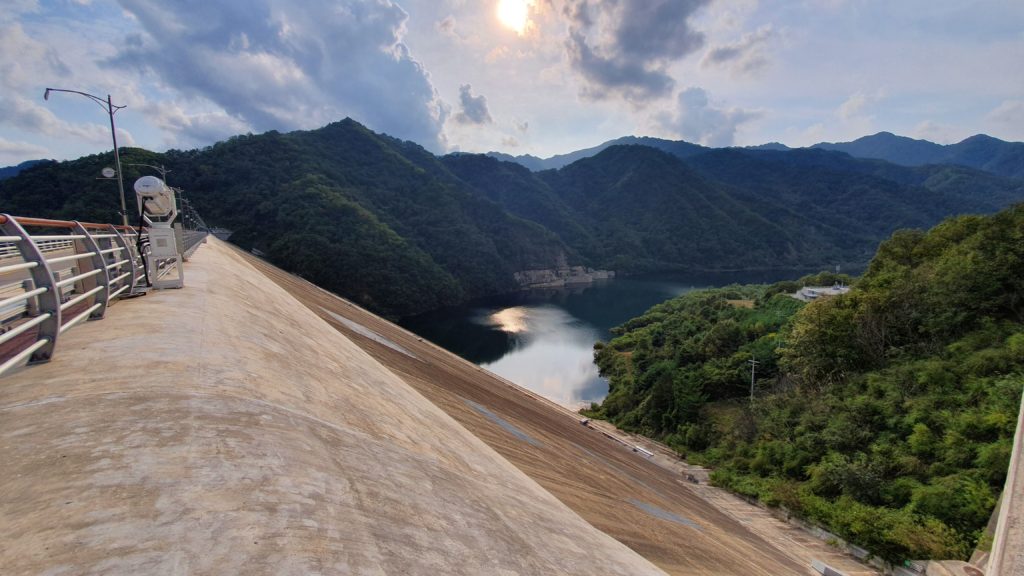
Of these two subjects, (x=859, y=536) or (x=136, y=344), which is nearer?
(x=136, y=344)

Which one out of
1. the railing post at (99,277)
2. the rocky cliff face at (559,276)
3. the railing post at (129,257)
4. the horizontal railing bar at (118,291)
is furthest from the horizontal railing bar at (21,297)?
the rocky cliff face at (559,276)

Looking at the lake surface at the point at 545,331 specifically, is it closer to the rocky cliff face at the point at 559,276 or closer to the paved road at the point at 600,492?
the rocky cliff face at the point at 559,276

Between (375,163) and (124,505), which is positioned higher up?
(375,163)

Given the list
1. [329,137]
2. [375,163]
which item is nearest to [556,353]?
[375,163]

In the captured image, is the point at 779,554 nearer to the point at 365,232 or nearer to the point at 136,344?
the point at 136,344

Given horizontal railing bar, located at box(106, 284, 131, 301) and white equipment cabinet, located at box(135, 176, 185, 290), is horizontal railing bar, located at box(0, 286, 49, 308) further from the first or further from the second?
white equipment cabinet, located at box(135, 176, 185, 290)
